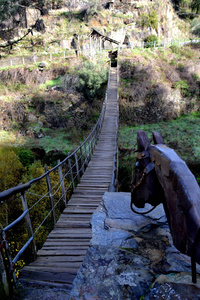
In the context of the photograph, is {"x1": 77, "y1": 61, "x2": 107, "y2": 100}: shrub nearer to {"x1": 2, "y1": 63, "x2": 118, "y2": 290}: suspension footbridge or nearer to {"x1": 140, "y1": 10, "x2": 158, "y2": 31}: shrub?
{"x1": 2, "y1": 63, "x2": 118, "y2": 290}: suspension footbridge

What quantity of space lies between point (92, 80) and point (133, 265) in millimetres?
17366

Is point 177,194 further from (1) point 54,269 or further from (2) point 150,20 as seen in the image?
(2) point 150,20

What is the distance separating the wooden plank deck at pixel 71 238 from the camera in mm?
1997

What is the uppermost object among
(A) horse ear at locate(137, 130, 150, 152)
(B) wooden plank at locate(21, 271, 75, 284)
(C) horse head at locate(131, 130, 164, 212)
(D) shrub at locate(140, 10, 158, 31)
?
(D) shrub at locate(140, 10, 158, 31)

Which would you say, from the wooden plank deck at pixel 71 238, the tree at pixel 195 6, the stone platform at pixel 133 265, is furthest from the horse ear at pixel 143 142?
A: the tree at pixel 195 6

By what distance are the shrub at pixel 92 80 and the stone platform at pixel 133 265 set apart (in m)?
16.5

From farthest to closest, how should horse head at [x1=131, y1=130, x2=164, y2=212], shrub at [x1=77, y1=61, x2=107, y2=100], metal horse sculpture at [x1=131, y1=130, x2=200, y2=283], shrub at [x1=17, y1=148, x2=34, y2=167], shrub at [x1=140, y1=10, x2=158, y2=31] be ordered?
shrub at [x1=140, y1=10, x2=158, y2=31] < shrub at [x1=77, y1=61, x2=107, y2=100] < shrub at [x1=17, y1=148, x2=34, y2=167] < horse head at [x1=131, y1=130, x2=164, y2=212] < metal horse sculpture at [x1=131, y1=130, x2=200, y2=283]

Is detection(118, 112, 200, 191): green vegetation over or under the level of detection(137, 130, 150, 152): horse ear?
under

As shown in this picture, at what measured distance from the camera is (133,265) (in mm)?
1658

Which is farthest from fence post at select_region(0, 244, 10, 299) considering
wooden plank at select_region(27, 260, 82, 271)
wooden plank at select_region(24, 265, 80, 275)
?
wooden plank at select_region(27, 260, 82, 271)

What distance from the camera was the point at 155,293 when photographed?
128 cm

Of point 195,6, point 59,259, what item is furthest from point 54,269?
point 195,6

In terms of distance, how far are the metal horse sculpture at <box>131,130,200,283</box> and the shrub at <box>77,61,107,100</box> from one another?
16790 mm

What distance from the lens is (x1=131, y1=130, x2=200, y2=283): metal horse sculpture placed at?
1.13 meters
